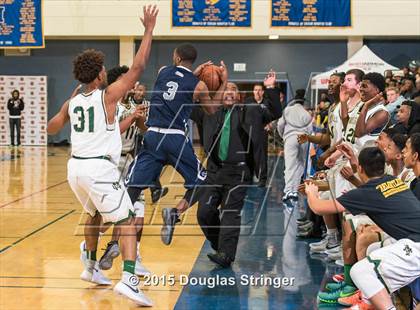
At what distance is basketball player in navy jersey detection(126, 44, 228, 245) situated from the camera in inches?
237

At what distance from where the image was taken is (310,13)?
19.3m

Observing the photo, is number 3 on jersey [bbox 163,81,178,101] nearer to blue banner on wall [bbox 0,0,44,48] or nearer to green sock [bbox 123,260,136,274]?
green sock [bbox 123,260,136,274]

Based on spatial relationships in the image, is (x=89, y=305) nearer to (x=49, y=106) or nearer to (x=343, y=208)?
(x=343, y=208)

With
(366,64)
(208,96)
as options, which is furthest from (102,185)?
(366,64)

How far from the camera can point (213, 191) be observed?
6.80m

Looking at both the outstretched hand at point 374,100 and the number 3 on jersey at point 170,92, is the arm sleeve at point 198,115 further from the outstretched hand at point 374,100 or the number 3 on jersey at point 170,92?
the outstretched hand at point 374,100

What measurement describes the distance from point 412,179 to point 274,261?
6.71ft

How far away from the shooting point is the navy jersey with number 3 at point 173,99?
6012mm

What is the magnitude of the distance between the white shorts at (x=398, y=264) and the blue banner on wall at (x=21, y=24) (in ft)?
55.8

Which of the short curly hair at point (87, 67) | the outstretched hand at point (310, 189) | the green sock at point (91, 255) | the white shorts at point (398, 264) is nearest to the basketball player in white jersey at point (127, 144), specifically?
the green sock at point (91, 255)

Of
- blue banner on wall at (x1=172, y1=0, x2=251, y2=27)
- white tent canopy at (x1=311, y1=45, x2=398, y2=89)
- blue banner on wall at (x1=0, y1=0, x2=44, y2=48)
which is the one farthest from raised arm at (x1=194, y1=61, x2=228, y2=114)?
blue banner on wall at (x1=0, y1=0, x2=44, y2=48)

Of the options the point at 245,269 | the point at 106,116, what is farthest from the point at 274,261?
the point at 106,116

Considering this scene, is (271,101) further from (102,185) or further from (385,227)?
(385,227)

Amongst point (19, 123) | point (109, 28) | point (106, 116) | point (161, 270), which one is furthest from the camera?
point (19, 123)
